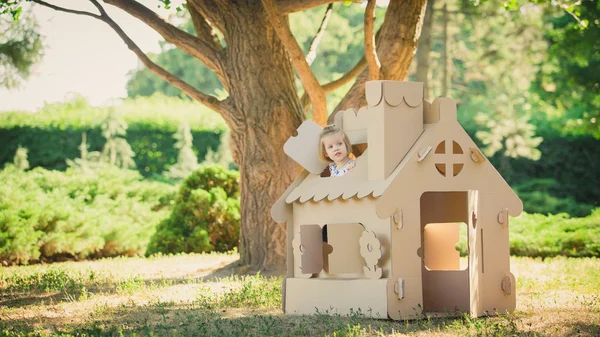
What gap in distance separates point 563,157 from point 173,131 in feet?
36.5

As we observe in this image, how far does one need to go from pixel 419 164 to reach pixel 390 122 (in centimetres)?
38

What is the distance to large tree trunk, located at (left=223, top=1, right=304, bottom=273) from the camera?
9.78 meters

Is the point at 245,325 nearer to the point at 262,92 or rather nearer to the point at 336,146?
the point at 336,146

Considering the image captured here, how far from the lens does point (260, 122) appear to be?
385 inches

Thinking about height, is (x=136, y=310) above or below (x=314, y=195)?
below

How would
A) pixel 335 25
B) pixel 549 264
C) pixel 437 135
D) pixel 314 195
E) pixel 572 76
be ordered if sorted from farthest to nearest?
pixel 335 25 → pixel 572 76 → pixel 549 264 → pixel 314 195 → pixel 437 135

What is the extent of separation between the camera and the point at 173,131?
21766 mm

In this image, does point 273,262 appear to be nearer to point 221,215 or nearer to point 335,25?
point 221,215

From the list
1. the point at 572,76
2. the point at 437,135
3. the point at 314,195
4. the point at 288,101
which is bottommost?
the point at 314,195

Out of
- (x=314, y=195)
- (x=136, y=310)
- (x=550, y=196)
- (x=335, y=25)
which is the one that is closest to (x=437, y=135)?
(x=314, y=195)

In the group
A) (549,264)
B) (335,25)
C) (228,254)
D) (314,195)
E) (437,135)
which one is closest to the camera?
(437,135)

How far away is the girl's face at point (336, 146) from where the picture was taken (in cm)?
636

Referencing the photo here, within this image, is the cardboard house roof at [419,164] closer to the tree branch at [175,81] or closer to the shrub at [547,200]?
the tree branch at [175,81]

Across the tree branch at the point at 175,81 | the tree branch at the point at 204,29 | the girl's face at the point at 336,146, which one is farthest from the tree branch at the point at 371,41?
the girl's face at the point at 336,146
